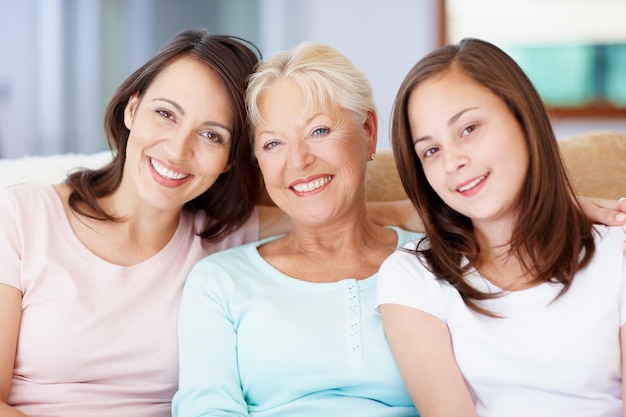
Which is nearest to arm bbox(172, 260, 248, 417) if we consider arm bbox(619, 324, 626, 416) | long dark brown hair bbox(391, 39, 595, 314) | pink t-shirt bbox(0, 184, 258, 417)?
pink t-shirt bbox(0, 184, 258, 417)

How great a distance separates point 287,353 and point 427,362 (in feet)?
1.07

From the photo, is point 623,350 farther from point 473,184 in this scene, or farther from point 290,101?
point 290,101

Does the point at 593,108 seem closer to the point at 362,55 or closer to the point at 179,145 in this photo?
the point at 362,55

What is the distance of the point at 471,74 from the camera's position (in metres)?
1.57

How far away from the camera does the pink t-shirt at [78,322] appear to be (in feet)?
5.66

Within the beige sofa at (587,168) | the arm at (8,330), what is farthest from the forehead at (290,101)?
the arm at (8,330)

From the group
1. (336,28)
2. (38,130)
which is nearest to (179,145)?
(38,130)

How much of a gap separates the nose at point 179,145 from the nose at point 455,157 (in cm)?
62

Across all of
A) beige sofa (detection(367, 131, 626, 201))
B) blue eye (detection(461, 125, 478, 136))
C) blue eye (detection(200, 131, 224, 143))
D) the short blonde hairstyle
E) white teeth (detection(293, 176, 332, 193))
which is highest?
the short blonde hairstyle

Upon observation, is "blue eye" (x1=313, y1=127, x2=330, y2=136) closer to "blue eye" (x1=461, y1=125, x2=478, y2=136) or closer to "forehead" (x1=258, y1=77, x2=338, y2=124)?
"forehead" (x1=258, y1=77, x2=338, y2=124)

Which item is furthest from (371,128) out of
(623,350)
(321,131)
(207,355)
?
(623,350)

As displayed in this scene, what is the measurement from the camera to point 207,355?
1.71 meters

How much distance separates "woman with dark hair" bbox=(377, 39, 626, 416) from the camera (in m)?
1.50

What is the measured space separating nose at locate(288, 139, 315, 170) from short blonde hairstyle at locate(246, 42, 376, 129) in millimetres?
82
